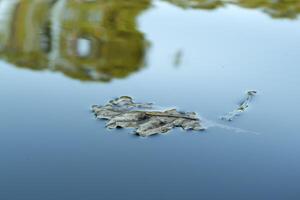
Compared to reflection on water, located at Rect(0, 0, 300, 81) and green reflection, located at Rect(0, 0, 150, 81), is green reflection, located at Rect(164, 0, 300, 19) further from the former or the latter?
green reflection, located at Rect(0, 0, 150, 81)

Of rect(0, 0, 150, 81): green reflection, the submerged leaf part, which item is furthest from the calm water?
the submerged leaf part

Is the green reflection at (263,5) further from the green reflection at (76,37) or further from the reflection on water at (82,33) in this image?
the green reflection at (76,37)

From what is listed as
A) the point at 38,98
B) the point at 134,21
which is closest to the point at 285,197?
the point at 38,98

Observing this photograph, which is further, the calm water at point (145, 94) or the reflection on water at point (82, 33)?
the reflection on water at point (82, 33)

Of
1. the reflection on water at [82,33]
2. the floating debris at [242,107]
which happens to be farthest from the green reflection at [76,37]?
the floating debris at [242,107]

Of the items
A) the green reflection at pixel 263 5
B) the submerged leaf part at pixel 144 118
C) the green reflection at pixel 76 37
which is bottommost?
the submerged leaf part at pixel 144 118

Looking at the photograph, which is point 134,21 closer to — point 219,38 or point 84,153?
point 219,38

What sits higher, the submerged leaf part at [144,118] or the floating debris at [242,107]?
the floating debris at [242,107]
